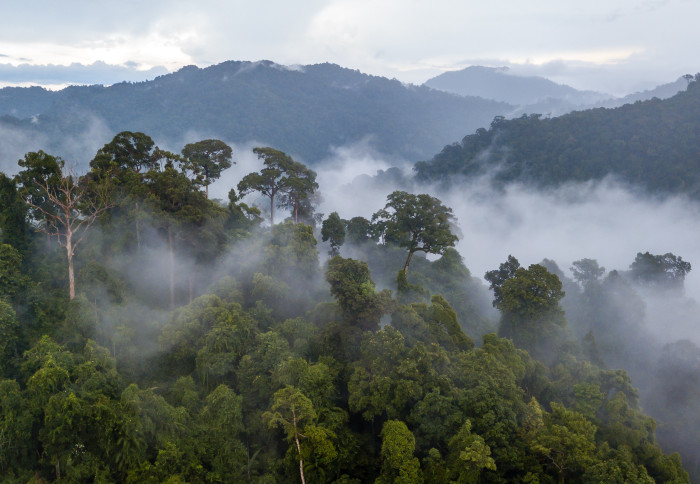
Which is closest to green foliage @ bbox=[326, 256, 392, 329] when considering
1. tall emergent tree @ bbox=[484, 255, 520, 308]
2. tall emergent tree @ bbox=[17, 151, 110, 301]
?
tall emergent tree @ bbox=[17, 151, 110, 301]

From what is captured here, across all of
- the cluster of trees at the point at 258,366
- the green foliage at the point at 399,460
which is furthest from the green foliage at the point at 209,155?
the green foliage at the point at 399,460

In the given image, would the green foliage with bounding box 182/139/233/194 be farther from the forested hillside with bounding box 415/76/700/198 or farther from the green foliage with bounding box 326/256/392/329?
the forested hillside with bounding box 415/76/700/198

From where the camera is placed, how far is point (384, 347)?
679 inches

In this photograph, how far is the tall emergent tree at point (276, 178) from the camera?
1225 inches

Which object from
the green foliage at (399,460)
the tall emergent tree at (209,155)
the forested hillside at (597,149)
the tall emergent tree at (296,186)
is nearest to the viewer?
the green foliage at (399,460)

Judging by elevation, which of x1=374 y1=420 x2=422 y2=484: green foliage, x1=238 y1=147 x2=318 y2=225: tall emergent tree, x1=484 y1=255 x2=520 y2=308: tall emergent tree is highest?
x1=238 y1=147 x2=318 y2=225: tall emergent tree

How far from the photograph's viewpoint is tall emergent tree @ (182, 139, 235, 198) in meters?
30.7

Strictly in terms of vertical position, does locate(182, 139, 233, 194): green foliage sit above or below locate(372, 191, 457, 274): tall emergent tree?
above

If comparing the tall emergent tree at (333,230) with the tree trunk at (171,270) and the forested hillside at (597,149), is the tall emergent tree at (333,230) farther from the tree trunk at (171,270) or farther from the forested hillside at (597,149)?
the forested hillside at (597,149)

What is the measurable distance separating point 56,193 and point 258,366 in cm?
1359

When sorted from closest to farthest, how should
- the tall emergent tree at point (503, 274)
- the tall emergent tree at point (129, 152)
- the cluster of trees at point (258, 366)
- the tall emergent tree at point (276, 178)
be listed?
the cluster of trees at point (258, 366) → the tall emergent tree at point (129, 152) → the tall emergent tree at point (276, 178) → the tall emergent tree at point (503, 274)

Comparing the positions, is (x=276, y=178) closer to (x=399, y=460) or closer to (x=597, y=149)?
(x=399, y=460)

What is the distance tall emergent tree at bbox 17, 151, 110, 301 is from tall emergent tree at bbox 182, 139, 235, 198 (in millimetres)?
8580

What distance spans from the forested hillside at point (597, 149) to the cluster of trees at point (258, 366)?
86.6 metres
